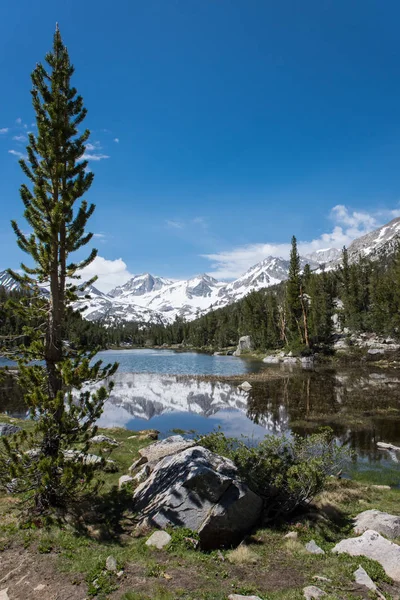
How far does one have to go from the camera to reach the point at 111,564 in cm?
901

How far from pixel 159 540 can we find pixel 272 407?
27678 mm

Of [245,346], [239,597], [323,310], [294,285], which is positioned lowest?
[239,597]


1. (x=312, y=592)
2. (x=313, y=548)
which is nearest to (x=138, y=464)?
(x=313, y=548)

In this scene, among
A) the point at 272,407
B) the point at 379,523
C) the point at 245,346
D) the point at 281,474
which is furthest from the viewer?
the point at 245,346

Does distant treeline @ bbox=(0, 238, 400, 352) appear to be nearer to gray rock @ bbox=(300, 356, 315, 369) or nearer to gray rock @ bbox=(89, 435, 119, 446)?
gray rock @ bbox=(300, 356, 315, 369)

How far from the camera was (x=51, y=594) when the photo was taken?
25.9 ft

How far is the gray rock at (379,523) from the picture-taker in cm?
1164

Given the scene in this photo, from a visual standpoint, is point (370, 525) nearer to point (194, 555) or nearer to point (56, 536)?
point (194, 555)

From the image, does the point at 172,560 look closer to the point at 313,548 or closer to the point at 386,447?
the point at 313,548

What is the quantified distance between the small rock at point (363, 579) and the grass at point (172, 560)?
6.8 inches

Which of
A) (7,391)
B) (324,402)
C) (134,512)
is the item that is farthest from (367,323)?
(134,512)

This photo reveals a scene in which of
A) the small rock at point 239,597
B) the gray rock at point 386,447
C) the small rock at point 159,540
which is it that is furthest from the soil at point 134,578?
the gray rock at point 386,447

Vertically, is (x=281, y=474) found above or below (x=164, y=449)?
above

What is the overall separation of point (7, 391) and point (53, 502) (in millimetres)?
42683
